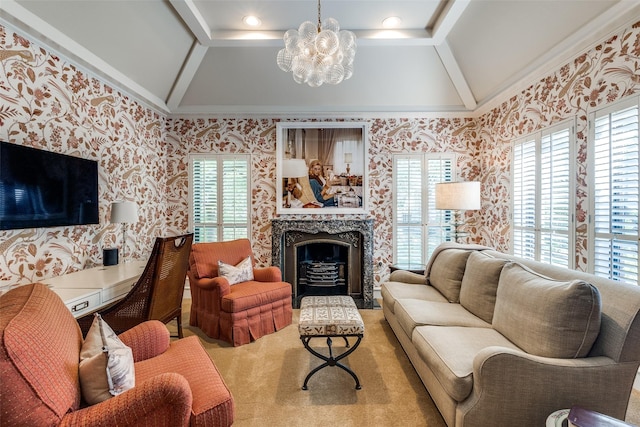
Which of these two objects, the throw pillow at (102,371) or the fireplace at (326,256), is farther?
the fireplace at (326,256)

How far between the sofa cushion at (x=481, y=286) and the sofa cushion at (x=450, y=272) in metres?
0.14

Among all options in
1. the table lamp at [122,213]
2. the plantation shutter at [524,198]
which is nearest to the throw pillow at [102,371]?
the table lamp at [122,213]

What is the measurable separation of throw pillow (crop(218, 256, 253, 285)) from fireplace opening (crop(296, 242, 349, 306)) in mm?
1074

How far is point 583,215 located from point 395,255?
2297 millimetres

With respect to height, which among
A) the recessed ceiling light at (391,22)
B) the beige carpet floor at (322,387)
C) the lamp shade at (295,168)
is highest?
the recessed ceiling light at (391,22)

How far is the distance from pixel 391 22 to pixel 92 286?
3822mm

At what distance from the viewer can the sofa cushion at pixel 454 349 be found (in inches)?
59.7

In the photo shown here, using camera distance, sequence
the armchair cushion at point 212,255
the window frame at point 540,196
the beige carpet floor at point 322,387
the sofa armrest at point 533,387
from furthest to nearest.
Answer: the armchair cushion at point 212,255 → the window frame at point 540,196 → the beige carpet floor at point 322,387 → the sofa armrest at point 533,387

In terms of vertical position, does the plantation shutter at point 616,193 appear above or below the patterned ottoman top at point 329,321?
above

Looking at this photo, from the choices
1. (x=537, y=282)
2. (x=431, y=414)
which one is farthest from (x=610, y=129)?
(x=431, y=414)

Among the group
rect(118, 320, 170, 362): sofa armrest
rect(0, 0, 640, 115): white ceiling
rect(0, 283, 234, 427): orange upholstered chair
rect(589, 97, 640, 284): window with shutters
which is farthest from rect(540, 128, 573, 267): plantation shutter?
rect(118, 320, 170, 362): sofa armrest

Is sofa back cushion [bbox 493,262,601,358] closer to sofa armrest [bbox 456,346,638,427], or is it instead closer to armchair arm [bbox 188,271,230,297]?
sofa armrest [bbox 456,346,638,427]

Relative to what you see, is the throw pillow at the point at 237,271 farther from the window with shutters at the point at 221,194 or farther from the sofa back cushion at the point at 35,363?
the sofa back cushion at the point at 35,363

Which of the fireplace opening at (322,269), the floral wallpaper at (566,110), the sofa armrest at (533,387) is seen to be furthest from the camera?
the fireplace opening at (322,269)
